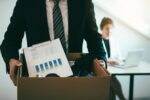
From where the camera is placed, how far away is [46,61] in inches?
37.5

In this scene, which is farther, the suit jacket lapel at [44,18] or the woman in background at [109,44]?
the woman in background at [109,44]

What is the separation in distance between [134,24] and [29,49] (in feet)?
10.1

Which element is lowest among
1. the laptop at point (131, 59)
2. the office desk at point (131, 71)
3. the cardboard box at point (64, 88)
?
the office desk at point (131, 71)

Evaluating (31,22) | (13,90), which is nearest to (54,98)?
(31,22)

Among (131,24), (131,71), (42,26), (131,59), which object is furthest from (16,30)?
(131,24)

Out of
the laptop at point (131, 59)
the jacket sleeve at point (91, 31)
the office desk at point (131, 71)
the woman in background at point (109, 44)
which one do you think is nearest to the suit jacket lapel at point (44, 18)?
the jacket sleeve at point (91, 31)

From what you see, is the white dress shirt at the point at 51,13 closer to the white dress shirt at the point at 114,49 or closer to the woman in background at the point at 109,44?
the woman in background at the point at 109,44

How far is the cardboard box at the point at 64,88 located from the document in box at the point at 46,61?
17cm

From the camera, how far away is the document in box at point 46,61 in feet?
3.10

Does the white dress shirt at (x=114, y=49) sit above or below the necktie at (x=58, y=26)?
below

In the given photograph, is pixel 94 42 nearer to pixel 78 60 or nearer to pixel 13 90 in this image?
pixel 78 60

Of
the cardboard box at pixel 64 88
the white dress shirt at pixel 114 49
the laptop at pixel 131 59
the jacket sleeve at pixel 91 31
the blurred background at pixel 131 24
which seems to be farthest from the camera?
the blurred background at pixel 131 24

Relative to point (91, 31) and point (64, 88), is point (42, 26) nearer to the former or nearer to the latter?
point (91, 31)

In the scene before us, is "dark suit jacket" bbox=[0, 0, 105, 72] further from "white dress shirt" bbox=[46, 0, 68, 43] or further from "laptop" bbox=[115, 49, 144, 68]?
"laptop" bbox=[115, 49, 144, 68]
